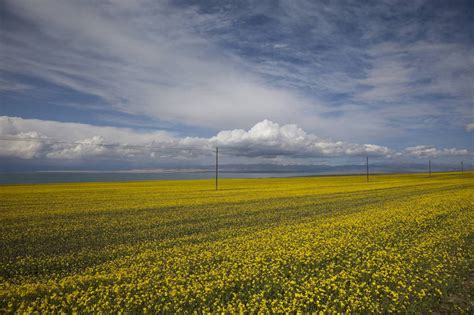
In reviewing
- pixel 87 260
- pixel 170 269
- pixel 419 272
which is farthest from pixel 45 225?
pixel 419 272

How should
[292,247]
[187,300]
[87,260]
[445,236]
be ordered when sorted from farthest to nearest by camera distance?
[445,236] → [292,247] → [87,260] → [187,300]

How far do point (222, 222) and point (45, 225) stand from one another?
1348 centimetres

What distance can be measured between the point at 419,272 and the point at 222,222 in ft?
43.9

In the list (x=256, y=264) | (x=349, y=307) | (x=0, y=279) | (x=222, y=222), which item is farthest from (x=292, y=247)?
(x=0, y=279)

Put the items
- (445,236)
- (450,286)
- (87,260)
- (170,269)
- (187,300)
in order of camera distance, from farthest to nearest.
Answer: (445,236) < (87,260) < (170,269) < (450,286) < (187,300)

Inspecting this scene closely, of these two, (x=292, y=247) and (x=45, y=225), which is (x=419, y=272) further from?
(x=45, y=225)

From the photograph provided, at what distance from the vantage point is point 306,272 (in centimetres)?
1052

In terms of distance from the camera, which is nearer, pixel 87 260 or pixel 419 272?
pixel 419 272

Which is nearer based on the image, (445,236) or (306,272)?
(306,272)

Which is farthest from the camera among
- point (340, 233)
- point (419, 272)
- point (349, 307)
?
point (340, 233)

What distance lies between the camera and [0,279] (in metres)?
10.4

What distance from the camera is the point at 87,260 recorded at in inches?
497

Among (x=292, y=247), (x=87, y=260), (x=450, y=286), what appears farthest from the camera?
(x=292, y=247)

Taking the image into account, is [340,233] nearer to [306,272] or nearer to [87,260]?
[306,272]
